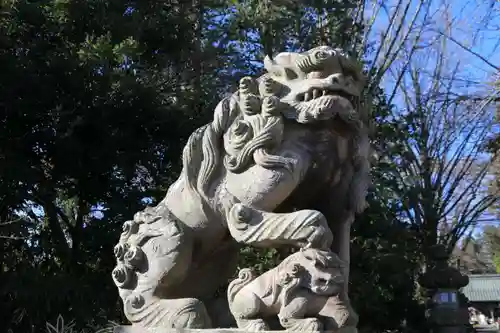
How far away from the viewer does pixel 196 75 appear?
778cm

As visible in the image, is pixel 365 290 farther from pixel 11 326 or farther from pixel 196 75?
pixel 11 326

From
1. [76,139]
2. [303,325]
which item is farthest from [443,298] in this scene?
[303,325]

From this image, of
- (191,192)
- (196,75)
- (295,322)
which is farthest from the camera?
(196,75)

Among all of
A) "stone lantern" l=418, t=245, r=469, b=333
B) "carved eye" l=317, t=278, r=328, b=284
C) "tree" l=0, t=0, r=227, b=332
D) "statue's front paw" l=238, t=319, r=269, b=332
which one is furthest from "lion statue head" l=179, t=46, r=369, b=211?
"stone lantern" l=418, t=245, r=469, b=333

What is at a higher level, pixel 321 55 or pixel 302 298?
pixel 321 55

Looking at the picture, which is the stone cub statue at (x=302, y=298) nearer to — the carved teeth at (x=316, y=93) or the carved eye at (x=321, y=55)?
the carved teeth at (x=316, y=93)

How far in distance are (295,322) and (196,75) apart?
576cm

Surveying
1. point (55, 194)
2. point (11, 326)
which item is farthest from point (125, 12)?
point (11, 326)

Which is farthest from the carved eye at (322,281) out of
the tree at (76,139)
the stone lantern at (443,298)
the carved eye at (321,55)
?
the stone lantern at (443,298)

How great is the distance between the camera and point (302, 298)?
243 cm

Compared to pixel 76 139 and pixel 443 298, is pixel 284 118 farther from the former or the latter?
pixel 443 298

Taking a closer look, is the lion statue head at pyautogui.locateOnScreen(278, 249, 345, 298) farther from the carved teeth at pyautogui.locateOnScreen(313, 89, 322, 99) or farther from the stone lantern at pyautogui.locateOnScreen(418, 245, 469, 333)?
the stone lantern at pyautogui.locateOnScreen(418, 245, 469, 333)

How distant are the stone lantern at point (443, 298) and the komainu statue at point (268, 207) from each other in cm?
774

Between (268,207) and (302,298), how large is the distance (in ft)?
1.46
